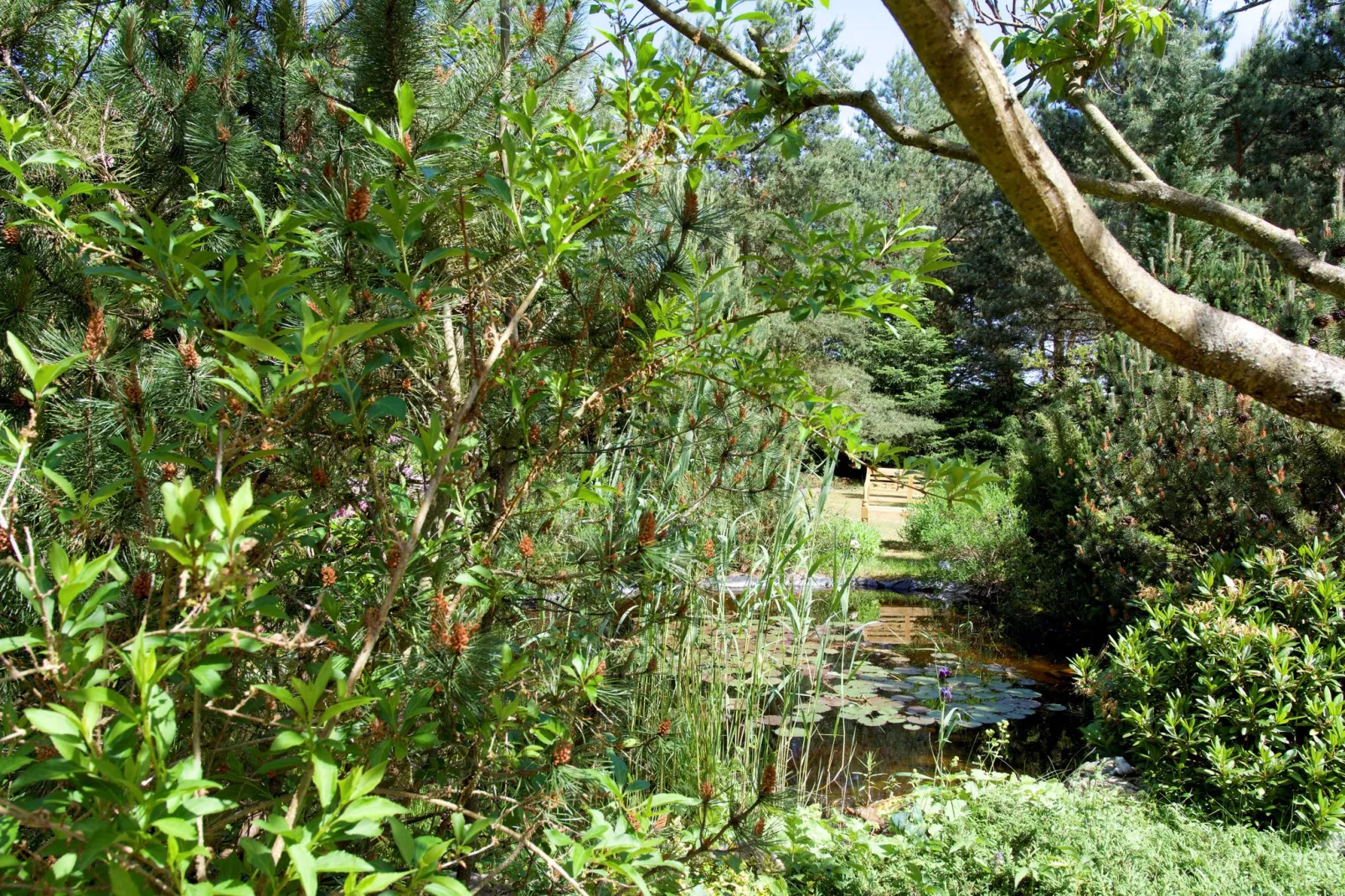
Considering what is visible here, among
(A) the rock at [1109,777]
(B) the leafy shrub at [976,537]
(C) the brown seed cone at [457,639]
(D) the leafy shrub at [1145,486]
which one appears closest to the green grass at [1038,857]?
(A) the rock at [1109,777]

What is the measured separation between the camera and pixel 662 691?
2627mm

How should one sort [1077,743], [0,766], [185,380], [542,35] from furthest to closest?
[1077,743], [542,35], [185,380], [0,766]

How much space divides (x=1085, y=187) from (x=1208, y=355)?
477mm

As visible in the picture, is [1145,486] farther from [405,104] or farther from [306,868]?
[306,868]

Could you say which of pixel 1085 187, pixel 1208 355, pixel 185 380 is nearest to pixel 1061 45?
pixel 1085 187

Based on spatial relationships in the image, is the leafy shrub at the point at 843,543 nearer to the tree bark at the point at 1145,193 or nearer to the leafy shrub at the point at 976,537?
the leafy shrub at the point at 976,537

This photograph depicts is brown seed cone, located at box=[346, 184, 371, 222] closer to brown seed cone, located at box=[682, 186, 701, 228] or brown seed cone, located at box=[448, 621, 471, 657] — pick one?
brown seed cone, located at box=[448, 621, 471, 657]

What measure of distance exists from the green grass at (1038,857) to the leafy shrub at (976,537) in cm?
460

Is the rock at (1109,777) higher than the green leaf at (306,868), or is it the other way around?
the green leaf at (306,868)

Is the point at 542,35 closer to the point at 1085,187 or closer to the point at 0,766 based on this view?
the point at 1085,187

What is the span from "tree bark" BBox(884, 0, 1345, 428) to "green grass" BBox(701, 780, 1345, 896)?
4.86 ft

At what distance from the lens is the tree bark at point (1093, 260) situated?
0.99 m

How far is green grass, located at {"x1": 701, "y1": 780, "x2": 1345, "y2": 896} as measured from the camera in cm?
212

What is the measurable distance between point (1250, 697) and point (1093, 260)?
8.64 ft
